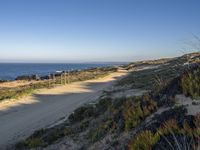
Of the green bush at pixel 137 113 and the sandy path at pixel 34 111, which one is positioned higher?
the green bush at pixel 137 113

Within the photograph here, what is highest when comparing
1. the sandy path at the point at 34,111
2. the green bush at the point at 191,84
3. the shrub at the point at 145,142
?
the green bush at the point at 191,84

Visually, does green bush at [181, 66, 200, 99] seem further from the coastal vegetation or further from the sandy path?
the sandy path

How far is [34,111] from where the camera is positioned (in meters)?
24.4

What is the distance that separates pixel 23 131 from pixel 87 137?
628 cm

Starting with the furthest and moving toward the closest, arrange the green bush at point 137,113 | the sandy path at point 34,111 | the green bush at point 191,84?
the sandy path at point 34,111, the green bush at point 191,84, the green bush at point 137,113

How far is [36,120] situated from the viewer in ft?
68.7

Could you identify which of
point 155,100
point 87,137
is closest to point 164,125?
point 155,100

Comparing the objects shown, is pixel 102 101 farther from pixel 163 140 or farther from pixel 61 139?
pixel 163 140

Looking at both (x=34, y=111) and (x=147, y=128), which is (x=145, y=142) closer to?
(x=147, y=128)

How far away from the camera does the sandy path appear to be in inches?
720

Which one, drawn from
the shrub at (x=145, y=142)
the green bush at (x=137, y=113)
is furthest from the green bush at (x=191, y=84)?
the shrub at (x=145, y=142)

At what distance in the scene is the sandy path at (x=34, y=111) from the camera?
1829cm

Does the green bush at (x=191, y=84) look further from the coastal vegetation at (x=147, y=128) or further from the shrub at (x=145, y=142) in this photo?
the shrub at (x=145, y=142)

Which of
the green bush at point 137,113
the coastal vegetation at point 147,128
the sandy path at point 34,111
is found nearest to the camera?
the coastal vegetation at point 147,128
